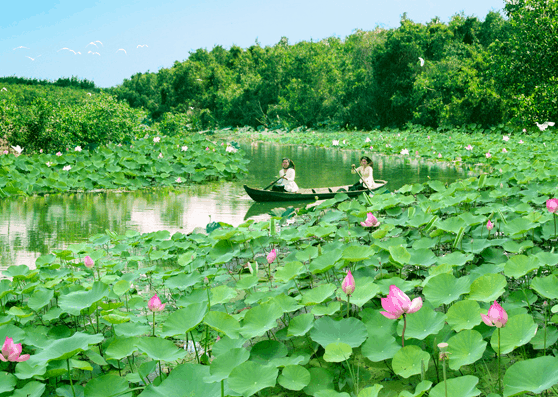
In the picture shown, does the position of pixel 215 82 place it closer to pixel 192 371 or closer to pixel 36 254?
pixel 36 254

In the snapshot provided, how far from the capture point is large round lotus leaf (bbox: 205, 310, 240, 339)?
1.89 meters

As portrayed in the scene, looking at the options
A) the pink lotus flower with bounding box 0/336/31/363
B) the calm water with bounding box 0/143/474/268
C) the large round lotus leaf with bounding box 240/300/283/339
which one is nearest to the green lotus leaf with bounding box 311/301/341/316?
the large round lotus leaf with bounding box 240/300/283/339

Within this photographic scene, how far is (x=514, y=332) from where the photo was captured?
1668 millimetres

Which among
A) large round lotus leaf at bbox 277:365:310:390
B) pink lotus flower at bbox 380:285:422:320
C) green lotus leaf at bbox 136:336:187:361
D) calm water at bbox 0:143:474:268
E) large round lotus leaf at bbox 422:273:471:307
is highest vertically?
pink lotus flower at bbox 380:285:422:320

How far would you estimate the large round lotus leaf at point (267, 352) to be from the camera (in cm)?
184

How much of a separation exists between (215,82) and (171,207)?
3139 centimetres

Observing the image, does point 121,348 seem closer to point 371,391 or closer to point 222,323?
point 222,323

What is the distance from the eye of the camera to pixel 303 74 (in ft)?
92.0

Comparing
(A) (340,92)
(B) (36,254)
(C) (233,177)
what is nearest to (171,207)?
(B) (36,254)

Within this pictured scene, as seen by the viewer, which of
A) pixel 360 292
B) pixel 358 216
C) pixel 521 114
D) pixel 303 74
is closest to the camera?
pixel 360 292

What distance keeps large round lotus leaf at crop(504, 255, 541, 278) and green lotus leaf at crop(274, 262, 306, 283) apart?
3.27ft

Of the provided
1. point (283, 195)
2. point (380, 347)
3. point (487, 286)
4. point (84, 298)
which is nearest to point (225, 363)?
point (380, 347)

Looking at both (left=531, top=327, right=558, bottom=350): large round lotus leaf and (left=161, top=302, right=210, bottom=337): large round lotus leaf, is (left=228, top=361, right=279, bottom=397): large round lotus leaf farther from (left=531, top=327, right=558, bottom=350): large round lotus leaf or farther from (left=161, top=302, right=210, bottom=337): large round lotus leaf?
(left=531, top=327, right=558, bottom=350): large round lotus leaf

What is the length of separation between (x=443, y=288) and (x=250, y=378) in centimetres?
98
